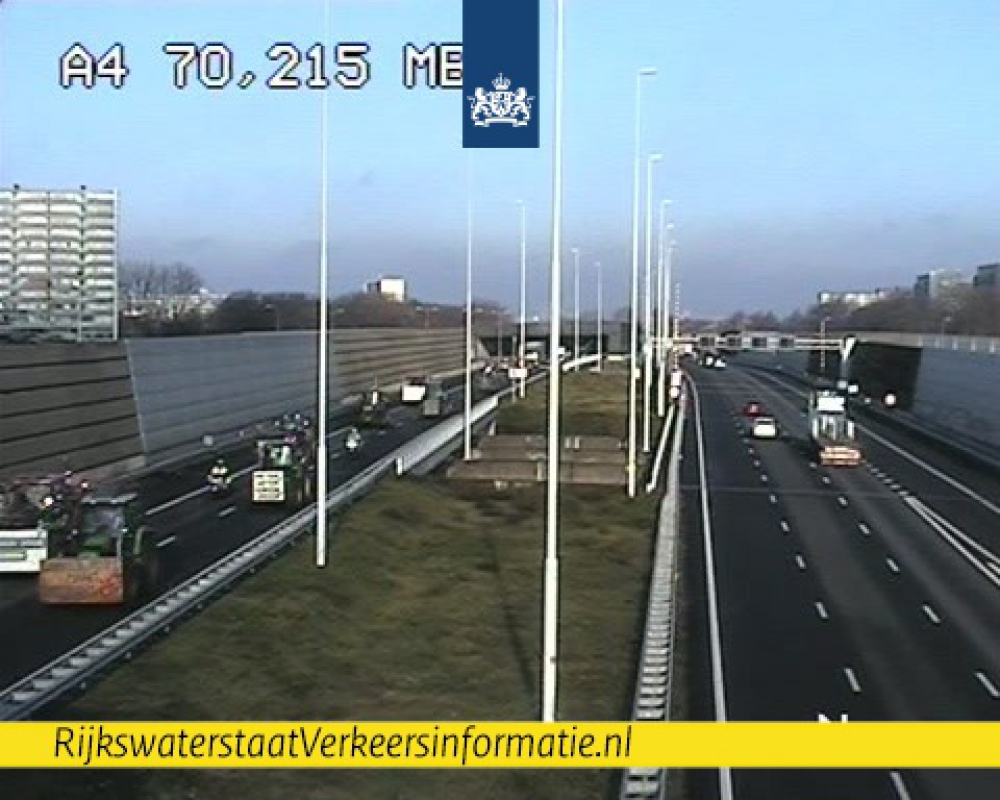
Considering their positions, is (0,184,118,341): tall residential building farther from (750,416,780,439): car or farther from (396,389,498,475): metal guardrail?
(750,416,780,439): car

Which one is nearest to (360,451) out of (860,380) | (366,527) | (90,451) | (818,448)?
(90,451)

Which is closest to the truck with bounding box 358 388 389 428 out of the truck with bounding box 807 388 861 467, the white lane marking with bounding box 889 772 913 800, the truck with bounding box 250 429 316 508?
the truck with bounding box 807 388 861 467

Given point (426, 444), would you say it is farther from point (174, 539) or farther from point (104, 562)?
point (104, 562)

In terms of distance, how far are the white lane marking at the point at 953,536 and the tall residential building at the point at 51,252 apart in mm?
29237

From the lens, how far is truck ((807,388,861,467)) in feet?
219

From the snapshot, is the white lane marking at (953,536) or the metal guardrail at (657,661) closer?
the metal guardrail at (657,661)

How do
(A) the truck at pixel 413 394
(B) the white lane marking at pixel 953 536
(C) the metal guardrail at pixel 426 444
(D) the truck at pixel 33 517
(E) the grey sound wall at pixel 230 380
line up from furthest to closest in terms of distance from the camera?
(A) the truck at pixel 413 394 < (E) the grey sound wall at pixel 230 380 < (C) the metal guardrail at pixel 426 444 < (B) the white lane marking at pixel 953 536 < (D) the truck at pixel 33 517

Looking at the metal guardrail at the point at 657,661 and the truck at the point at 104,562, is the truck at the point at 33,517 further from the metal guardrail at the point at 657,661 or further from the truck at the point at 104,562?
the metal guardrail at the point at 657,661

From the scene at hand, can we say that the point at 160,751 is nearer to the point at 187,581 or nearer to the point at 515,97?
the point at 515,97

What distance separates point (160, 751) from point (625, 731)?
2289mm

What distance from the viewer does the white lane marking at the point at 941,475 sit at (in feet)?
174

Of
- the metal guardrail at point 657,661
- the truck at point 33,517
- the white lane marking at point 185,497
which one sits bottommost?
the white lane marking at point 185,497

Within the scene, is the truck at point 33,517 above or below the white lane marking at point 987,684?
above

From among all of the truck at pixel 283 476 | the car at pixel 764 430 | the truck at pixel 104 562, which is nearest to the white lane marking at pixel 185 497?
the truck at pixel 283 476
